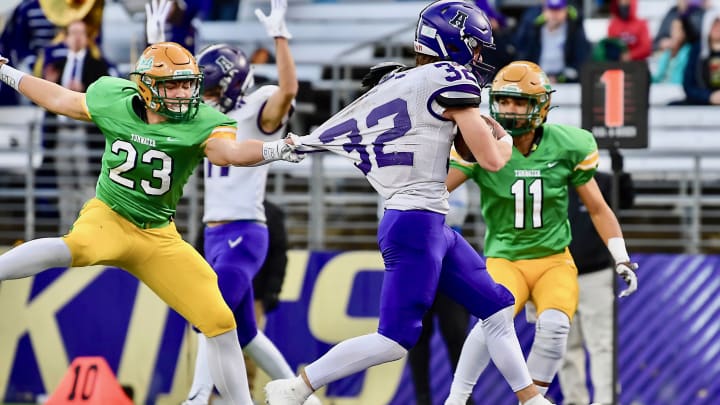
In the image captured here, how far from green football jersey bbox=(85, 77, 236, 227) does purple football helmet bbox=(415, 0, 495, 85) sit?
1122 mm

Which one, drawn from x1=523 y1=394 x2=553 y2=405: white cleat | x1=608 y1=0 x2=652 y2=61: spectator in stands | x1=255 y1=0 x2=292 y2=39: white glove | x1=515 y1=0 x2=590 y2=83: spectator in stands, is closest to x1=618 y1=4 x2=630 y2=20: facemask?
x1=608 y1=0 x2=652 y2=61: spectator in stands

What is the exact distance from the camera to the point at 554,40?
12609 mm

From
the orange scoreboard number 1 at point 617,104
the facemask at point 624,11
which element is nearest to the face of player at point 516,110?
the orange scoreboard number 1 at point 617,104

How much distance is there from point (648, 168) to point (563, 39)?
5.74 feet

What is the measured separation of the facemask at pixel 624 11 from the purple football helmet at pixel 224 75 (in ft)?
18.7

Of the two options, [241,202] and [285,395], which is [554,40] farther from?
[285,395]

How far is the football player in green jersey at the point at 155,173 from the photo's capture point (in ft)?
23.4

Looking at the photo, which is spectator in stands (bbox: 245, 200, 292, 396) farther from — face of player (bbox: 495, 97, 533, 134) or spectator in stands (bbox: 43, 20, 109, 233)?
face of player (bbox: 495, 97, 533, 134)

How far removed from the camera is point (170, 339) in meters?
10.8

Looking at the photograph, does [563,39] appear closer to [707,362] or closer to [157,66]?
[707,362]

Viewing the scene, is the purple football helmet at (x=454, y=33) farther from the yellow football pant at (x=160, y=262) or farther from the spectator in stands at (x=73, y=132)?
the spectator in stands at (x=73, y=132)

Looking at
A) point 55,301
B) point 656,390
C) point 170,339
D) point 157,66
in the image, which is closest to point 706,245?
point 656,390

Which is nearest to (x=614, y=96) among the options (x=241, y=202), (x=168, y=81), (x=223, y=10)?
(x=241, y=202)

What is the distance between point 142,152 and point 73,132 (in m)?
4.93
